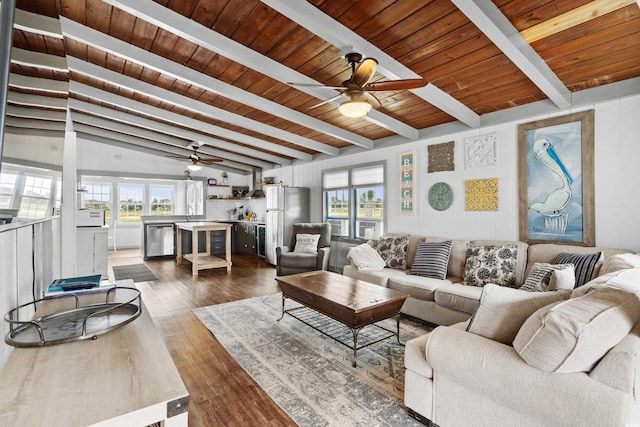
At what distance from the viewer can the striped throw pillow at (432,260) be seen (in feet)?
12.1

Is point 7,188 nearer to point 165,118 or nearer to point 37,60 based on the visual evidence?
point 37,60

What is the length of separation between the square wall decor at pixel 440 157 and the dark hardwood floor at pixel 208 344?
3.00m

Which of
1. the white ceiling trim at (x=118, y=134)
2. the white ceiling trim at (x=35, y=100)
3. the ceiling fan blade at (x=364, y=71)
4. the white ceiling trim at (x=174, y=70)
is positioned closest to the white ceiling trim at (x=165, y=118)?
the white ceiling trim at (x=118, y=134)

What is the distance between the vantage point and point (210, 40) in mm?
2832

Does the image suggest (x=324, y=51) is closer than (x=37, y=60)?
No

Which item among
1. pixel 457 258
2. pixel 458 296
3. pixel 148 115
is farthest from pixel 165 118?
pixel 458 296

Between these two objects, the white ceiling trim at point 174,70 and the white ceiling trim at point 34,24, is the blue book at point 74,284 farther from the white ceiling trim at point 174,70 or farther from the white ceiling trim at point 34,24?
the white ceiling trim at point 174,70

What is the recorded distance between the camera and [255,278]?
569cm

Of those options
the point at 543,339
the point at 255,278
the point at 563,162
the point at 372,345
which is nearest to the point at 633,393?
the point at 543,339

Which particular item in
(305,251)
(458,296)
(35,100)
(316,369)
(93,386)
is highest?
(35,100)

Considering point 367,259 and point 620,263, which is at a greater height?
point 620,263

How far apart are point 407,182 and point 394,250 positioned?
1.17 metres

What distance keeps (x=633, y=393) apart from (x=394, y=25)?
2.56 meters

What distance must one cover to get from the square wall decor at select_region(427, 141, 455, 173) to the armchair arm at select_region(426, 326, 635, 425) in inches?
123
